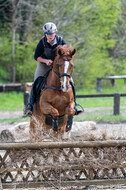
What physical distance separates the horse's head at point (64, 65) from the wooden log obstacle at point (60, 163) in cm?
111

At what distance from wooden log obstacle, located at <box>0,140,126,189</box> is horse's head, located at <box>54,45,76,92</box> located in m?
1.11

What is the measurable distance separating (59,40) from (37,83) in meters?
0.91

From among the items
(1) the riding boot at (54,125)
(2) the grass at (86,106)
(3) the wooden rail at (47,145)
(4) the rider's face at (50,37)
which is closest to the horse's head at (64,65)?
(4) the rider's face at (50,37)

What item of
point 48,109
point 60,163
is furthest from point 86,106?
point 60,163

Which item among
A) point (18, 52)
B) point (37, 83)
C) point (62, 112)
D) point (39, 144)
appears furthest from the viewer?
point (18, 52)

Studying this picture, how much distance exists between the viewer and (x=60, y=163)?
12.8 feet

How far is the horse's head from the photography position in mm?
4672

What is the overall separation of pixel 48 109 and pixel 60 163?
1.37 meters

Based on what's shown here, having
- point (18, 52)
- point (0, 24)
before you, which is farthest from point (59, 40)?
point (0, 24)

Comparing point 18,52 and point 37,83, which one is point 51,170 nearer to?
point 37,83

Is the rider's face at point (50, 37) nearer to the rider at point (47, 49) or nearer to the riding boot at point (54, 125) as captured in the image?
the rider at point (47, 49)

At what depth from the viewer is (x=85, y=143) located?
3.90 metres

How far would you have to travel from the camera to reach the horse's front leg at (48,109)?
5.03 m

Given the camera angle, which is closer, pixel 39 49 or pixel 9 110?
pixel 39 49
